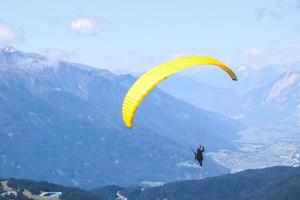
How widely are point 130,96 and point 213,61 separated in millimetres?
11071

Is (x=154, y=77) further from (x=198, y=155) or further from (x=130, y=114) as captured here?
(x=198, y=155)

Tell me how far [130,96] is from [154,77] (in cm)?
318

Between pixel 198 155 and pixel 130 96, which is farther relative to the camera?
pixel 198 155

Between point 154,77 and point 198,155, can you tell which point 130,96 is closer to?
point 154,77

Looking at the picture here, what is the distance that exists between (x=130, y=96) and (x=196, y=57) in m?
9.59

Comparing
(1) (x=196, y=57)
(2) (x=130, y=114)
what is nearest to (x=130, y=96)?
(2) (x=130, y=114)

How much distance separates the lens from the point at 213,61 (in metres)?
66.6

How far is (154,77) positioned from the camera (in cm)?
6038

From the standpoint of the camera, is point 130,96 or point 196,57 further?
point 196,57

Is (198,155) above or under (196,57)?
under

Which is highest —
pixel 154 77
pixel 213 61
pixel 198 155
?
pixel 213 61

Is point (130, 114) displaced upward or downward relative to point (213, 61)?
downward

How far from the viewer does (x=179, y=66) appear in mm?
61625

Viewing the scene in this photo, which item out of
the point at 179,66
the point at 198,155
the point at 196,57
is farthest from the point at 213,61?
the point at 198,155
